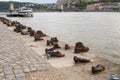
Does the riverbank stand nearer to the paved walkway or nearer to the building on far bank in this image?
the paved walkway

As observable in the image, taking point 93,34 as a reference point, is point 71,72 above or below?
above

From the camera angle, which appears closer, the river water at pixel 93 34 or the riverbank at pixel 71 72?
the riverbank at pixel 71 72

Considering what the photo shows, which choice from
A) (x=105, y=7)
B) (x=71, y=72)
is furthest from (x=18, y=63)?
(x=105, y=7)

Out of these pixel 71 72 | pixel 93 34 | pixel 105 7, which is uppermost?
pixel 71 72

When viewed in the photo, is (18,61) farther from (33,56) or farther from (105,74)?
(105,74)

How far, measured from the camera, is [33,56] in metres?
Result: 13.2

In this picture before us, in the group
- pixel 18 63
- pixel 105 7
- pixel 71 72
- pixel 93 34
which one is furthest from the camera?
pixel 105 7

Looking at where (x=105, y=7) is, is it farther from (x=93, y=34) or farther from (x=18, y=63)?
(x=18, y=63)

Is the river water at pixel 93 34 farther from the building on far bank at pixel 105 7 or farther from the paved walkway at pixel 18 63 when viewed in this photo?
the building on far bank at pixel 105 7

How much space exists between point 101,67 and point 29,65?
290cm

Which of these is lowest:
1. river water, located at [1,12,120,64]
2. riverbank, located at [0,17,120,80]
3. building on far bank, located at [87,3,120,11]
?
building on far bank, located at [87,3,120,11]

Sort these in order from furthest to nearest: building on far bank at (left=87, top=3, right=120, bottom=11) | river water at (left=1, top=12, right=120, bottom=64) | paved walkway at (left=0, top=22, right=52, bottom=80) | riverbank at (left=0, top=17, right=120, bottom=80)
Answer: building on far bank at (left=87, top=3, right=120, bottom=11) → river water at (left=1, top=12, right=120, bottom=64) → paved walkway at (left=0, top=22, right=52, bottom=80) → riverbank at (left=0, top=17, right=120, bottom=80)

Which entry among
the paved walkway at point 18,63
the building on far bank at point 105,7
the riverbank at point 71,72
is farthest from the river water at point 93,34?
the building on far bank at point 105,7

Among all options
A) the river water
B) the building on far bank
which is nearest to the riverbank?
the river water
